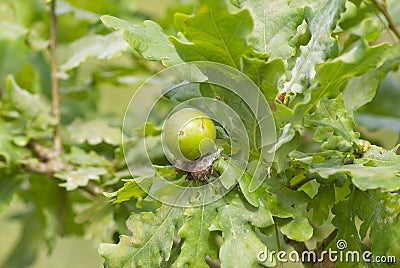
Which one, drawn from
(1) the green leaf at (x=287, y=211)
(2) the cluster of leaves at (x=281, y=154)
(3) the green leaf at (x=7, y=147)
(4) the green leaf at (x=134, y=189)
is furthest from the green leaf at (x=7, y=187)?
(1) the green leaf at (x=287, y=211)

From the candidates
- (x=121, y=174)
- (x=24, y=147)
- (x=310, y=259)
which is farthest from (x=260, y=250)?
(x=24, y=147)

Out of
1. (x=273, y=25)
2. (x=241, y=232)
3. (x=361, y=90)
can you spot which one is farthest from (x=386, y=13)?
(x=241, y=232)

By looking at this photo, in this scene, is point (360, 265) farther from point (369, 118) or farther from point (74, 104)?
point (74, 104)

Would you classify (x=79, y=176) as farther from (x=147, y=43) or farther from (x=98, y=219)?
(x=147, y=43)

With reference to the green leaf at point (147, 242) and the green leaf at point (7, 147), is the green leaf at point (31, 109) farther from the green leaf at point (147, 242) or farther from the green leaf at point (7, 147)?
the green leaf at point (147, 242)

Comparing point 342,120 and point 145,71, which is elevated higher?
point 342,120

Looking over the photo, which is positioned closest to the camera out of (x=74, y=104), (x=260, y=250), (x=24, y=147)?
(x=260, y=250)

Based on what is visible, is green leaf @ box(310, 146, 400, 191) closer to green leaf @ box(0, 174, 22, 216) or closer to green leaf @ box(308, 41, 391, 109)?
green leaf @ box(308, 41, 391, 109)
